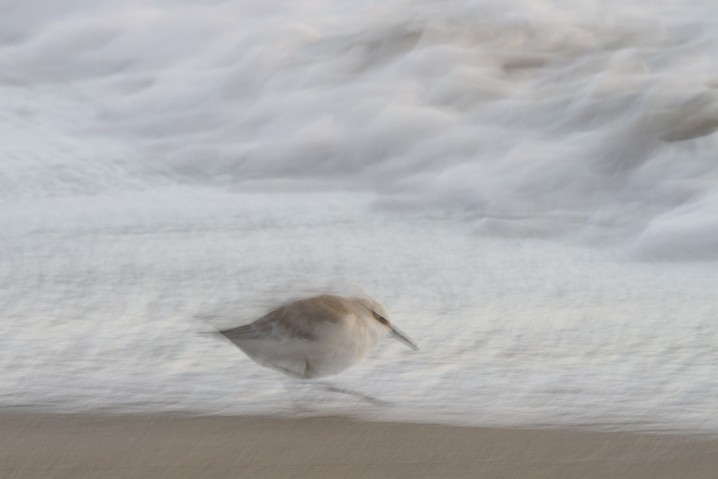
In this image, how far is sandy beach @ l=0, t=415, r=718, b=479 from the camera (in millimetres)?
2070

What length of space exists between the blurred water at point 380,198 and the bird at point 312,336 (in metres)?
0.12

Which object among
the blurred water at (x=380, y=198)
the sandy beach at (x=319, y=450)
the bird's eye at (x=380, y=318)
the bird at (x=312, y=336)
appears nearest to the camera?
the sandy beach at (x=319, y=450)

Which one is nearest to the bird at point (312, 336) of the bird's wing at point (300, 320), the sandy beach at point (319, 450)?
the bird's wing at point (300, 320)

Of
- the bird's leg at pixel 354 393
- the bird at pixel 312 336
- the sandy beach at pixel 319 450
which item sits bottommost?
the sandy beach at pixel 319 450

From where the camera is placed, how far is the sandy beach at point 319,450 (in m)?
2.07

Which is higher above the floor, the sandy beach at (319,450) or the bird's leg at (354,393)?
the bird's leg at (354,393)

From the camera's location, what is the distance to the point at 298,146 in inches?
205

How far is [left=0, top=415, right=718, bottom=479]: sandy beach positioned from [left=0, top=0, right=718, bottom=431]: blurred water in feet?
0.29

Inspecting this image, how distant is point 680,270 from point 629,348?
2.66 feet

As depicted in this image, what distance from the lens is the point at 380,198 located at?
452 cm

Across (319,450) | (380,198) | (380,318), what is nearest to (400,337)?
(380,318)

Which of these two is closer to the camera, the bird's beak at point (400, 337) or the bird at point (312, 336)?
the bird at point (312, 336)

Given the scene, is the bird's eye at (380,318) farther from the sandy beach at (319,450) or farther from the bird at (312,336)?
the sandy beach at (319,450)

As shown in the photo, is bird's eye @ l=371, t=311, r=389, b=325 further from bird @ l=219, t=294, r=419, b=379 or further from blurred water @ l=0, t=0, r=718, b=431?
A: blurred water @ l=0, t=0, r=718, b=431
